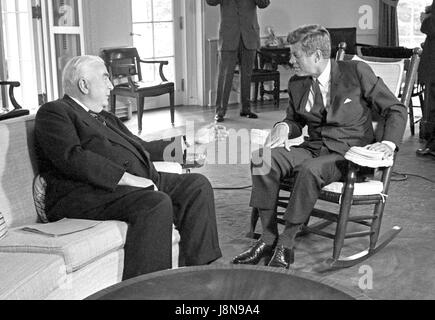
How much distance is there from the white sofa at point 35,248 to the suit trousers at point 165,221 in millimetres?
53

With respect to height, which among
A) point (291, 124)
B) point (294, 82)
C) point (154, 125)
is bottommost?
point (154, 125)

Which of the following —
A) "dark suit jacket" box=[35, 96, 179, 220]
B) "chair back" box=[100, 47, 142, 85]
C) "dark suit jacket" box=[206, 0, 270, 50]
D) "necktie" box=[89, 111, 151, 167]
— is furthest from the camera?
"dark suit jacket" box=[206, 0, 270, 50]

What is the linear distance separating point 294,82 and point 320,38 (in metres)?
0.31

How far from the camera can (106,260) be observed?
2.66 meters

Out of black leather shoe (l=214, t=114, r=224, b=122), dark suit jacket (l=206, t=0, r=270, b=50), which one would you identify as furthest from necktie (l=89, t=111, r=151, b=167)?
dark suit jacket (l=206, t=0, r=270, b=50)

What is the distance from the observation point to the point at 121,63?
23.2ft

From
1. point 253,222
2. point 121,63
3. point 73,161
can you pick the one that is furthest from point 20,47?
point 73,161

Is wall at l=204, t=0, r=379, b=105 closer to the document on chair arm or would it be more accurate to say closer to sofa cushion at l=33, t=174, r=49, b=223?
sofa cushion at l=33, t=174, r=49, b=223

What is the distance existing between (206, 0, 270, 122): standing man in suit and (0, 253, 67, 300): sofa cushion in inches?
197

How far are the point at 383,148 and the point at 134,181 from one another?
1.24 metres

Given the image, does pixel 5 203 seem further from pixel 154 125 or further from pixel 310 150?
pixel 154 125

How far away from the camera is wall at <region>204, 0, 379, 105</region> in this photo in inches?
322
